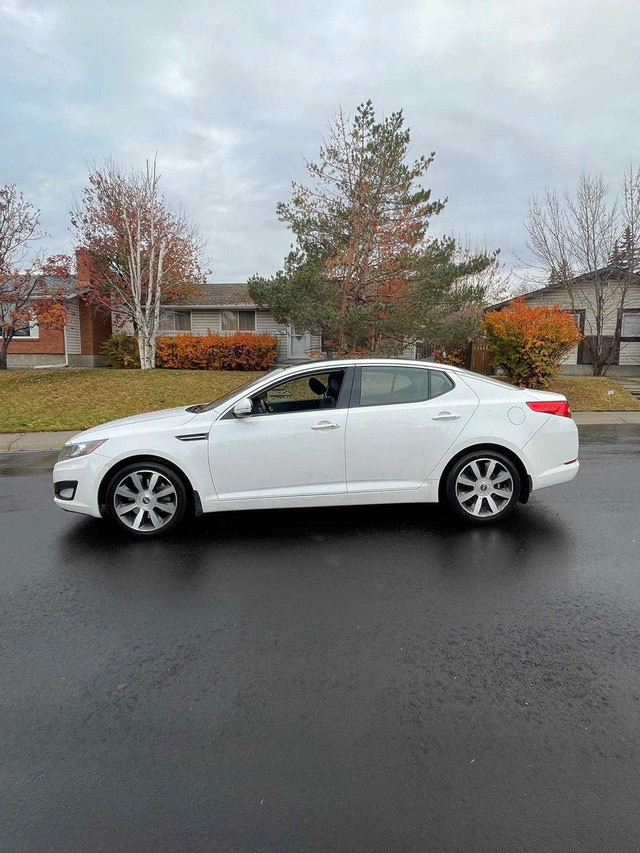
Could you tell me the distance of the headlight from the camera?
15.2ft

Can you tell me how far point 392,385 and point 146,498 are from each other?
98.8 inches

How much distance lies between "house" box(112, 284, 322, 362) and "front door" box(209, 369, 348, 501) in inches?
795

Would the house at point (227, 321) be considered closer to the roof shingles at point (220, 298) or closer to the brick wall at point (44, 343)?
the roof shingles at point (220, 298)

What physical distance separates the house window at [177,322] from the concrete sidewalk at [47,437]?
16.4m

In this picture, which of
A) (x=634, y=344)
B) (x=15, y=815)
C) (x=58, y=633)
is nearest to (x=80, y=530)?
(x=58, y=633)

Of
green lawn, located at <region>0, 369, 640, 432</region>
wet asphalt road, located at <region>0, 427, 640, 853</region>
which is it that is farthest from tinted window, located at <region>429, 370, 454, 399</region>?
green lawn, located at <region>0, 369, 640, 432</region>

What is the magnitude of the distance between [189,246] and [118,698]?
75.7 feet

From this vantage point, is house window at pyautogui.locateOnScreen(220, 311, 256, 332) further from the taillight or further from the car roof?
the taillight

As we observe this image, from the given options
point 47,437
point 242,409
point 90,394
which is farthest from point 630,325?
point 242,409

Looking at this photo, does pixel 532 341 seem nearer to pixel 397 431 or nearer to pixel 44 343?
pixel 397 431

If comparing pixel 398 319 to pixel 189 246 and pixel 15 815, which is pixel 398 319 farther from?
pixel 15 815

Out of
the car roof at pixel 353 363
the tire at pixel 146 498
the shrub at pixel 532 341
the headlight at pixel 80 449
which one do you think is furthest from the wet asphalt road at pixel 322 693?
the shrub at pixel 532 341

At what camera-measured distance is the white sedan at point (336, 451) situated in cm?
462

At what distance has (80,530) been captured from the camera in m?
4.93
